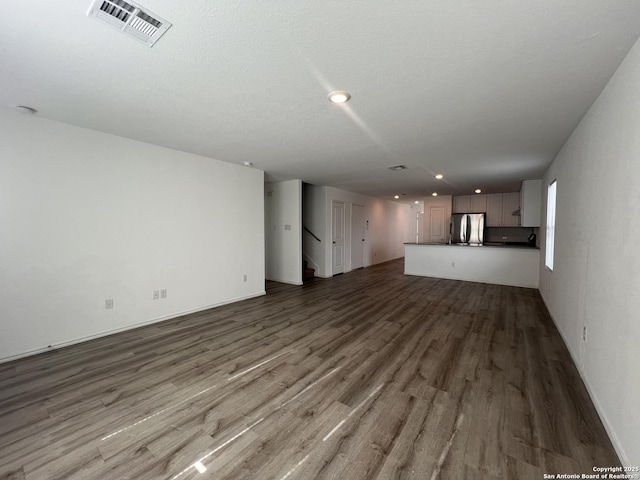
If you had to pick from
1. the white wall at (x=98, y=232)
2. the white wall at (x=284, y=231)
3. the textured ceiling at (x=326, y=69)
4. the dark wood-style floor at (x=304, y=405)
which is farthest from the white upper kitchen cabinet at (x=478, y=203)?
the white wall at (x=98, y=232)

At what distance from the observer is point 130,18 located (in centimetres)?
148

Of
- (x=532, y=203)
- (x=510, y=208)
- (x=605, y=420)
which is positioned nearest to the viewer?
(x=605, y=420)

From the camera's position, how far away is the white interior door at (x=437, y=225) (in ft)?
28.6

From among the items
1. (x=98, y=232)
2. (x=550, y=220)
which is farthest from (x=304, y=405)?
(x=550, y=220)

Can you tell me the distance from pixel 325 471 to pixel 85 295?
11.1 ft

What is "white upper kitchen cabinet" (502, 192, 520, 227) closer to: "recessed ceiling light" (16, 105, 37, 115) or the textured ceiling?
the textured ceiling

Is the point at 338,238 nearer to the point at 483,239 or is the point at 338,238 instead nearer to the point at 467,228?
the point at 467,228

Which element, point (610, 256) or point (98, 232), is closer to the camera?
Result: point (610, 256)

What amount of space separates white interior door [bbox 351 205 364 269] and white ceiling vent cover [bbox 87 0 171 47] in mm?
6980

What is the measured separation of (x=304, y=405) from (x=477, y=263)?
6077 millimetres

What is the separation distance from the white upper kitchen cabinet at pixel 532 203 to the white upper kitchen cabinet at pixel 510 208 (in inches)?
79.2

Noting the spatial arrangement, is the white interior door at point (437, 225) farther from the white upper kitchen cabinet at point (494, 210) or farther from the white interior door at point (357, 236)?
the white interior door at point (357, 236)

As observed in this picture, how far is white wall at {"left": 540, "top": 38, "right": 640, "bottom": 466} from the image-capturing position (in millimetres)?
1511

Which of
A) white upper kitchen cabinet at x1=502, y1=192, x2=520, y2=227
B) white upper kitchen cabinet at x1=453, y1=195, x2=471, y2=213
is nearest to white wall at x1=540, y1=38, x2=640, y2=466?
white upper kitchen cabinet at x1=502, y1=192, x2=520, y2=227
